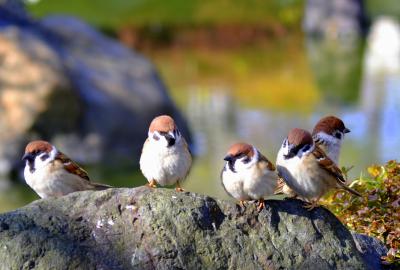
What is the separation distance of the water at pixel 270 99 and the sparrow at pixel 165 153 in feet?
16.1

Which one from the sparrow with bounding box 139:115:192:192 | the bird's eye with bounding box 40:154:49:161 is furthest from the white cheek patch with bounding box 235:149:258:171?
the bird's eye with bounding box 40:154:49:161

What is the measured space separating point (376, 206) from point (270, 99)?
15.1 metres

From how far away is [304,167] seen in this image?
195 inches

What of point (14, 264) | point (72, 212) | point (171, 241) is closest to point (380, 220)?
point (171, 241)

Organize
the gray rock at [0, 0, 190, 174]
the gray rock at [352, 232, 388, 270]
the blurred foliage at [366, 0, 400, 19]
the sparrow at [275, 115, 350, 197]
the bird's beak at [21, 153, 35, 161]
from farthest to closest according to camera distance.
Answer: the blurred foliage at [366, 0, 400, 19]
the gray rock at [0, 0, 190, 174]
the sparrow at [275, 115, 350, 197]
the bird's beak at [21, 153, 35, 161]
the gray rock at [352, 232, 388, 270]

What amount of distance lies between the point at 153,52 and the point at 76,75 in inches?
606

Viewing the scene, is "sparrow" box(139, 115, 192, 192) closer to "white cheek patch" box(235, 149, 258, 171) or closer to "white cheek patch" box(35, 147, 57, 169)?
"white cheek patch" box(235, 149, 258, 171)

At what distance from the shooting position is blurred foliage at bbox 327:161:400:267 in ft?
17.9

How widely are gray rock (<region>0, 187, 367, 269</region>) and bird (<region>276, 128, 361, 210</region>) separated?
0.63ft

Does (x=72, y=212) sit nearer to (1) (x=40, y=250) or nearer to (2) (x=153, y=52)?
→ (1) (x=40, y=250)

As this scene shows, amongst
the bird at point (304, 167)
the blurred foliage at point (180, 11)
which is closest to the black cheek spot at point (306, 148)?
the bird at point (304, 167)

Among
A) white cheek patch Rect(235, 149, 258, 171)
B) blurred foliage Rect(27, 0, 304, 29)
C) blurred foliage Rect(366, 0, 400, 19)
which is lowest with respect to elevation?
white cheek patch Rect(235, 149, 258, 171)

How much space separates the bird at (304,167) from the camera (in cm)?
494

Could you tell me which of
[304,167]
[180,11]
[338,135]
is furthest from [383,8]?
[304,167]
